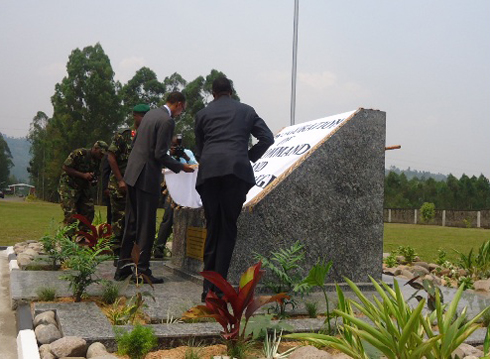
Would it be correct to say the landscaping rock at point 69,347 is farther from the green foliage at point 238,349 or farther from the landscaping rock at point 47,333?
the green foliage at point 238,349

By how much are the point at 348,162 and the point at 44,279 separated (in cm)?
319

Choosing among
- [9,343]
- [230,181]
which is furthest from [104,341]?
[230,181]

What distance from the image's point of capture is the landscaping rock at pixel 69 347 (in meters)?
3.43

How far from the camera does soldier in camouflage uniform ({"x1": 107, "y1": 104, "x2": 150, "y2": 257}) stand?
274 inches

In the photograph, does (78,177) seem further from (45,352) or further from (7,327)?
(45,352)

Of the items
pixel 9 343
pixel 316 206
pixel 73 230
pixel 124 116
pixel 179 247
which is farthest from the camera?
pixel 124 116

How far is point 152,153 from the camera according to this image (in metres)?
5.67

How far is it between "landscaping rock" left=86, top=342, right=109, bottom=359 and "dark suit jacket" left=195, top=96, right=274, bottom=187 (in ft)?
5.60

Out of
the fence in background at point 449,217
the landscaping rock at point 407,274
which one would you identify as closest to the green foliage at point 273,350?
the landscaping rock at point 407,274

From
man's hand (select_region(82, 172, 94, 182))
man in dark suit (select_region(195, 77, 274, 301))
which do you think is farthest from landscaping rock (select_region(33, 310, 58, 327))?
man's hand (select_region(82, 172, 94, 182))

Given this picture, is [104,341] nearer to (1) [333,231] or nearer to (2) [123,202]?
(1) [333,231]

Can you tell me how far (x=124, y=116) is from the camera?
4931 centimetres

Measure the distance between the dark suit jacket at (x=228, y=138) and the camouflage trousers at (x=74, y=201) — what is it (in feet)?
12.3

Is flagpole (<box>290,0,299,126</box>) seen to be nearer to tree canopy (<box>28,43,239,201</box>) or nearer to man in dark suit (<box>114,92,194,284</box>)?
man in dark suit (<box>114,92,194,284</box>)
